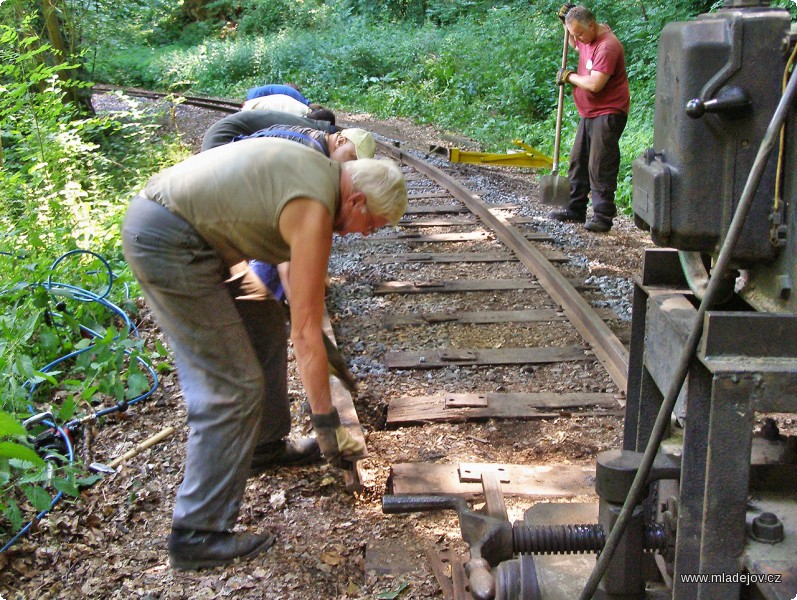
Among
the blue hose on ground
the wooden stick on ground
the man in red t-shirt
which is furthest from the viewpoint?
the man in red t-shirt

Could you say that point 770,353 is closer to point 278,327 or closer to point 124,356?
point 278,327

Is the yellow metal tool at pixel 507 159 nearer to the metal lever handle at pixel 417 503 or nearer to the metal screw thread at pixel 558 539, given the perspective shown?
the metal lever handle at pixel 417 503

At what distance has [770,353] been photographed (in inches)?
69.7

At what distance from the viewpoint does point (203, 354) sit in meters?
3.03

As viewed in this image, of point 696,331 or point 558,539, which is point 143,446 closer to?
point 558,539

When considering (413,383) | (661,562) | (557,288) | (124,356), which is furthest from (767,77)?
(557,288)

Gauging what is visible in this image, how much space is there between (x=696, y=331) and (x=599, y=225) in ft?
21.0

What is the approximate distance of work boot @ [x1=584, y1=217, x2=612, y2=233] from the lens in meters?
7.98

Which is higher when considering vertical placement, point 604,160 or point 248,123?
point 248,123

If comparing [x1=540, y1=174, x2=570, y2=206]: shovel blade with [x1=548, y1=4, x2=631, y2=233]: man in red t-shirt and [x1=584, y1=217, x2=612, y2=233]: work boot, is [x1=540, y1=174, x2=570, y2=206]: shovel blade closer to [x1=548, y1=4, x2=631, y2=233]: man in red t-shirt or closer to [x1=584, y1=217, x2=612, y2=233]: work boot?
[x1=548, y1=4, x2=631, y2=233]: man in red t-shirt

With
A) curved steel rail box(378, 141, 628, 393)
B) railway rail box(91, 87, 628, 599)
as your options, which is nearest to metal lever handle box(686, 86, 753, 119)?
railway rail box(91, 87, 628, 599)

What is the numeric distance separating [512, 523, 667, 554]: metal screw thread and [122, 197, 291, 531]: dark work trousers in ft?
3.97

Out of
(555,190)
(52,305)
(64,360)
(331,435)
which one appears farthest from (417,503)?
(555,190)

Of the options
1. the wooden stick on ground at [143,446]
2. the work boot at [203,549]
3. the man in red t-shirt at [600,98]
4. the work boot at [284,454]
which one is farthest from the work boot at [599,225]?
the work boot at [203,549]
